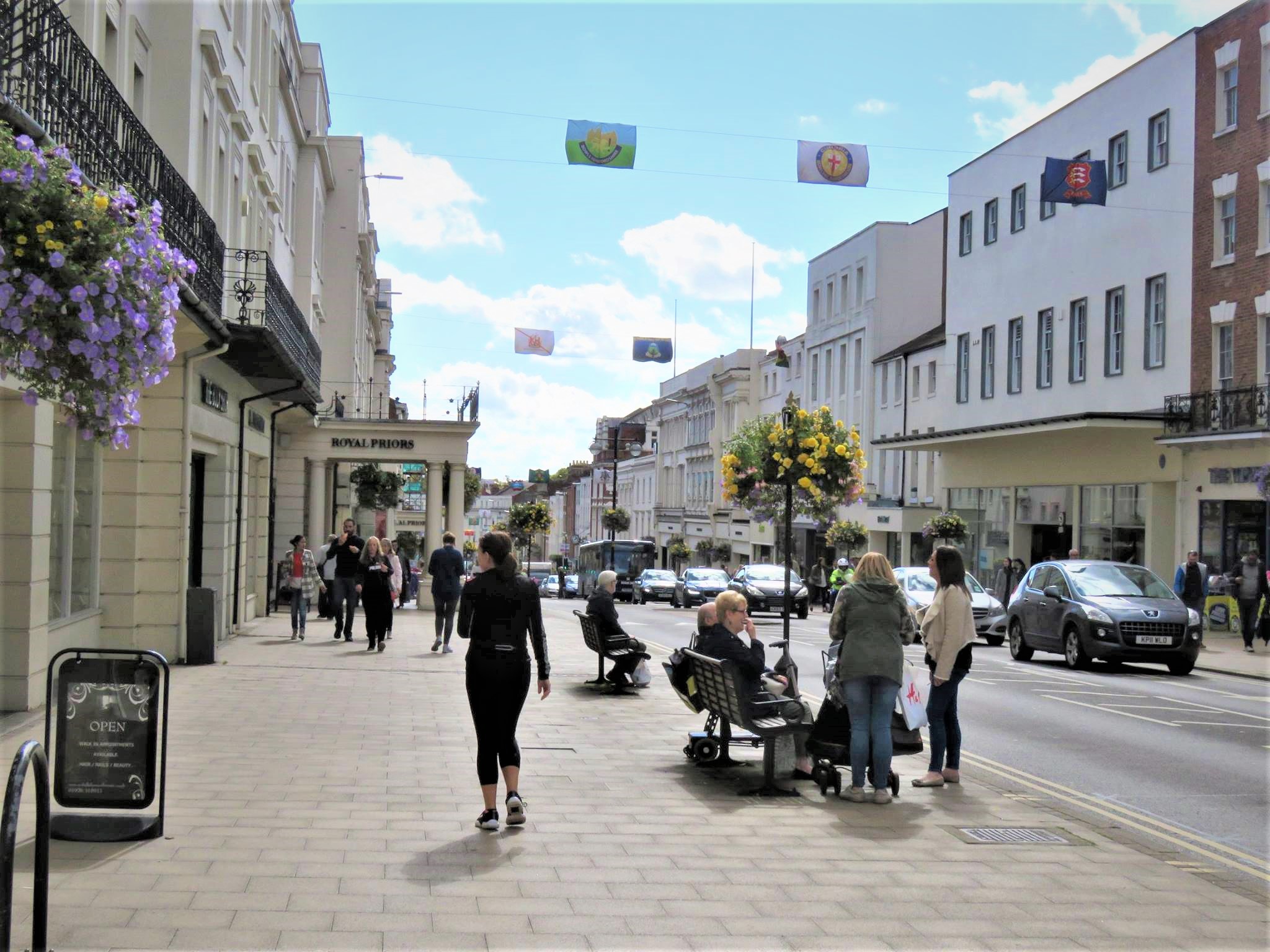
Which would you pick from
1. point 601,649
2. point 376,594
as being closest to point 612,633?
point 601,649

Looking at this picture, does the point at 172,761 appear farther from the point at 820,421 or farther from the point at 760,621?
the point at 760,621

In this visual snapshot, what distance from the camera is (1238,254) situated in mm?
30734

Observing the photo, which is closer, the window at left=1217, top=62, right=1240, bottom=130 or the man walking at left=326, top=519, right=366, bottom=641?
the man walking at left=326, top=519, right=366, bottom=641

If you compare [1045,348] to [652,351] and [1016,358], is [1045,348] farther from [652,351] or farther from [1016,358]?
[652,351]

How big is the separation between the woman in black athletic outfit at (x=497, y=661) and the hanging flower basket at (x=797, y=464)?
13882mm

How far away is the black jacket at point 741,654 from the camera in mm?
9758

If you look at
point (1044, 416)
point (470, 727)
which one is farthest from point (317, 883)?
point (1044, 416)

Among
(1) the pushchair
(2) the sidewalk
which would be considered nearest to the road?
(2) the sidewalk

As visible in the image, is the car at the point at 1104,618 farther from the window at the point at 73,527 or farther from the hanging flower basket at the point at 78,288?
the hanging flower basket at the point at 78,288

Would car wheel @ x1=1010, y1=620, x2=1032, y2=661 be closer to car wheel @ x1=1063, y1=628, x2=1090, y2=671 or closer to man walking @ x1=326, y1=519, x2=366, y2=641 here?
car wheel @ x1=1063, y1=628, x2=1090, y2=671

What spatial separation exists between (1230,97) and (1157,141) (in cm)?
306

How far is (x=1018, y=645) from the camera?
2278 cm

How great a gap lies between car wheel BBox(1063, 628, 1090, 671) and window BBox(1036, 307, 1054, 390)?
20.0 meters

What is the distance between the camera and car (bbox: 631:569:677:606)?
157 ft
